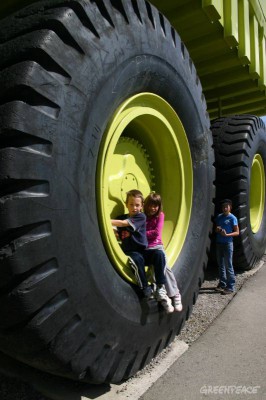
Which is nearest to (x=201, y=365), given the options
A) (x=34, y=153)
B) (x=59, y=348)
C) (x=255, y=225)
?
(x=59, y=348)

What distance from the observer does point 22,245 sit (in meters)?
1.25

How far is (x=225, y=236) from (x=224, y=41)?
190 cm

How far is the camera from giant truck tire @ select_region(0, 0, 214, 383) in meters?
1.27

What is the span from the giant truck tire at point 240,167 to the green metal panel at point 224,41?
1.57 ft

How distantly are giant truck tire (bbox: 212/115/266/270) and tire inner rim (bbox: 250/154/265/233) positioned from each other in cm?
20

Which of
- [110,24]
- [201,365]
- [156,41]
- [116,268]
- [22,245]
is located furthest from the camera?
[201,365]

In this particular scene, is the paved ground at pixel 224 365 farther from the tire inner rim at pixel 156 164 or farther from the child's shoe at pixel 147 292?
the tire inner rim at pixel 156 164

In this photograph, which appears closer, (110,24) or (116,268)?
(110,24)

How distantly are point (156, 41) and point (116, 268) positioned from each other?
122 cm

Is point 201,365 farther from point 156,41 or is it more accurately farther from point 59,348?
point 156,41

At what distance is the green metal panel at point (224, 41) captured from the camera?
110 inches

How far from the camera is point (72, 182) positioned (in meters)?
1.42

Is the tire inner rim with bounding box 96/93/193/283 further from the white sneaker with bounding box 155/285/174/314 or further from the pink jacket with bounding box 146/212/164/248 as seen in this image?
the white sneaker with bounding box 155/285/174/314

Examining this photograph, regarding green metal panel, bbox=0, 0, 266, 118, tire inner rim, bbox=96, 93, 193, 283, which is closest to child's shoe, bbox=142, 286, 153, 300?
tire inner rim, bbox=96, 93, 193, 283
